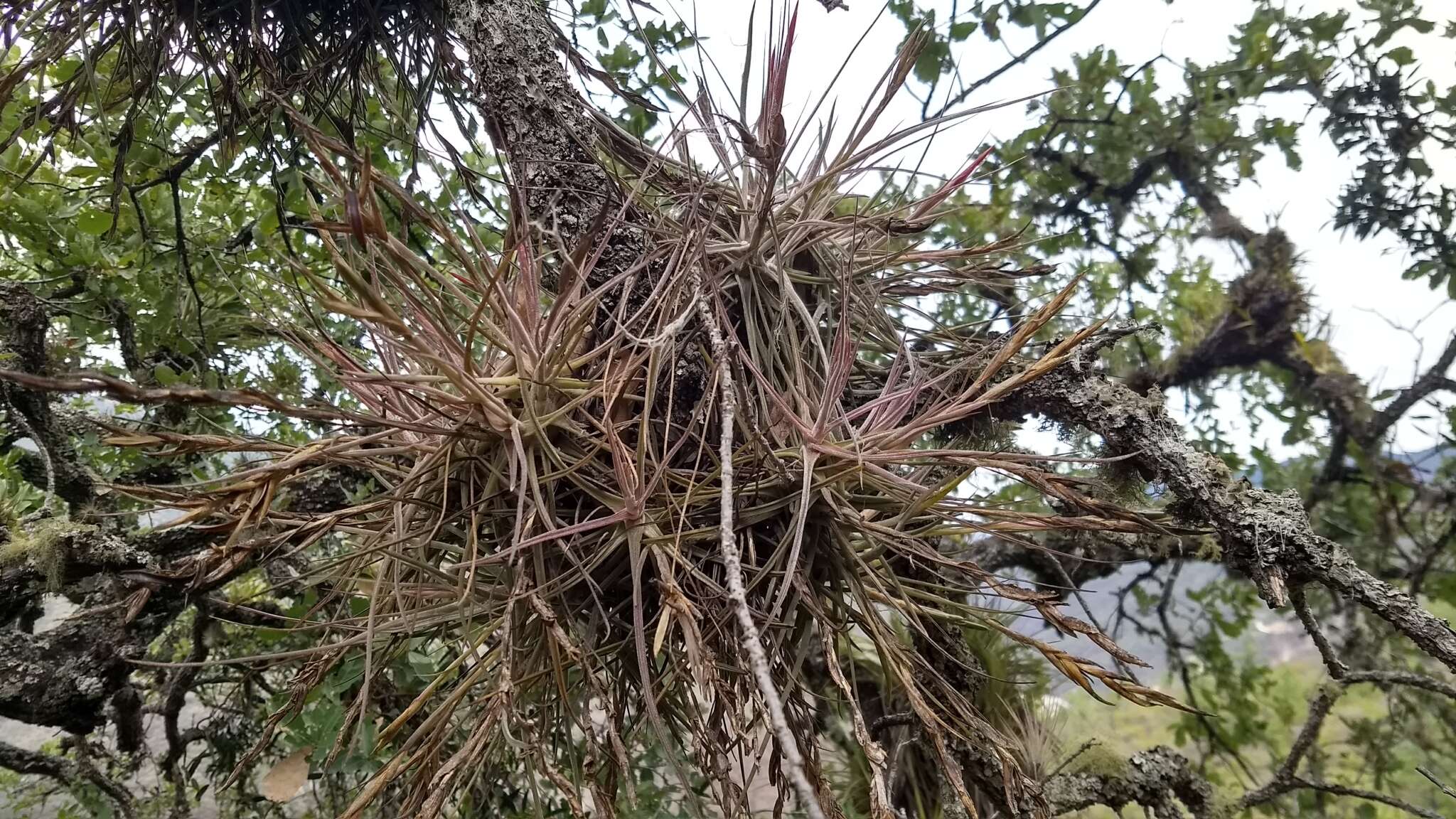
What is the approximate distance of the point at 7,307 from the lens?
62 centimetres

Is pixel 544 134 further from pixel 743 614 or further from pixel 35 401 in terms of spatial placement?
pixel 35 401

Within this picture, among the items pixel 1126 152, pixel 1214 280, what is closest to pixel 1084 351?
pixel 1126 152

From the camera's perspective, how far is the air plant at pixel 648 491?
1.35ft

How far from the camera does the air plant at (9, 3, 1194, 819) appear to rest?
16.3 inches

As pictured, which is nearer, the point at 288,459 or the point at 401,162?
the point at 288,459

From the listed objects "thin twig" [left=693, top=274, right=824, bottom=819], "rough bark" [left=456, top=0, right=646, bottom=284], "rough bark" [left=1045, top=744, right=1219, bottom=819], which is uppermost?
"rough bark" [left=456, top=0, right=646, bottom=284]

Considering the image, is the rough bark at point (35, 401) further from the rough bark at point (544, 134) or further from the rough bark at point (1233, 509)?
the rough bark at point (1233, 509)

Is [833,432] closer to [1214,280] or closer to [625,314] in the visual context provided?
[625,314]

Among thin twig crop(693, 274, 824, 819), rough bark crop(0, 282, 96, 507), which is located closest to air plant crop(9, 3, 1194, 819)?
thin twig crop(693, 274, 824, 819)

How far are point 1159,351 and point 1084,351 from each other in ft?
2.60

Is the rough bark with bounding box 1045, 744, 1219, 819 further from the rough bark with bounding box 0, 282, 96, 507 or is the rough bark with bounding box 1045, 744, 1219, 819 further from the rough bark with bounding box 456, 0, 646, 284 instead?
the rough bark with bounding box 0, 282, 96, 507

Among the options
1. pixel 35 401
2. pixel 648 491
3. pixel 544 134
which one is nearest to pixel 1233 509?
pixel 648 491

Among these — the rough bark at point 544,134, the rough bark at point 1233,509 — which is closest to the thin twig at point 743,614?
the rough bark at point 544,134

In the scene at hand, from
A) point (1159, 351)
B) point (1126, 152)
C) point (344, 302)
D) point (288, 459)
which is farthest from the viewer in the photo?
point (1159, 351)
